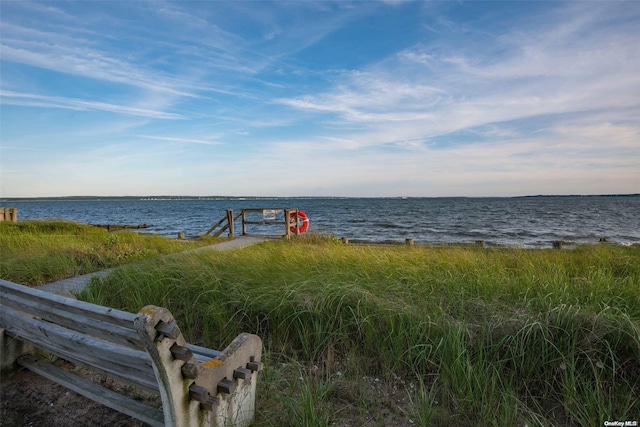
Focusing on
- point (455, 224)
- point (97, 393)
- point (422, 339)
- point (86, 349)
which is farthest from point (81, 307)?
point (455, 224)

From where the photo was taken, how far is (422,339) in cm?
319

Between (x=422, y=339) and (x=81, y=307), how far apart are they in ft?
8.67

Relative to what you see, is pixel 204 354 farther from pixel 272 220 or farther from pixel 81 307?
pixel 272 220

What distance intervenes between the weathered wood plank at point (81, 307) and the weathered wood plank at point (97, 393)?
75 centimetres

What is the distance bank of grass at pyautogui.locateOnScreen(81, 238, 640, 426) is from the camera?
248 centimetres

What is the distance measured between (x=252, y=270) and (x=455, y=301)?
2639mm

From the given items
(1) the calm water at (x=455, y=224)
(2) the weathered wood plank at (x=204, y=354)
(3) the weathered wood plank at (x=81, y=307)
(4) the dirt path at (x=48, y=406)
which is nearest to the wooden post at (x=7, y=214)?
(1) the calm water at (x=455, y=224)

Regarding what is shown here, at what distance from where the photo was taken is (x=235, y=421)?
7.27 feet

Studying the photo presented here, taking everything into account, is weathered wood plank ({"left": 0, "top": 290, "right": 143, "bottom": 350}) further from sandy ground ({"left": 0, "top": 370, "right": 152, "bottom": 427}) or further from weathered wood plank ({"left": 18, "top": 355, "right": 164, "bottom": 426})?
sandy ground ({"left": 0, "top": 370, "right": 152, "bottom": 427})

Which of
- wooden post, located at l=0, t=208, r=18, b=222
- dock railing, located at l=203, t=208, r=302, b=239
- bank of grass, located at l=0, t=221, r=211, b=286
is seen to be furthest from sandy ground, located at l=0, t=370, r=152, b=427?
wooden post, located at l=0, t=208, r=18, b=222

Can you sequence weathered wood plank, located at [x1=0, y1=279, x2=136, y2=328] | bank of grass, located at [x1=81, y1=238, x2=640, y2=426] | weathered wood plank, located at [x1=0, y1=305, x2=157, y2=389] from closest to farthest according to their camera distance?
1. weathered wood plank, located at [x1=0, y1=279, x2=136, y2=328]
2. weathered wood plank, located at [x1=0, y1=305, x2=157, y2=389]
3. bank of grass, located at [x1=81, y1=238, x2=640, y2=426]

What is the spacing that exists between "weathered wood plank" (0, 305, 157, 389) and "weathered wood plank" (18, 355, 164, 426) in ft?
0.88

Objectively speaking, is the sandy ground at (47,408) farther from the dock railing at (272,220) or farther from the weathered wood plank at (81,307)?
the dock railing at (272,220)

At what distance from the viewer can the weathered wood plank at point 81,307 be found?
1741 millimetres
